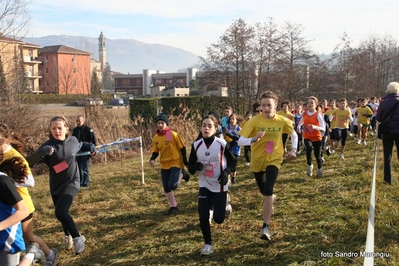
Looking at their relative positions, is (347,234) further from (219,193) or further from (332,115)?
(332,115)

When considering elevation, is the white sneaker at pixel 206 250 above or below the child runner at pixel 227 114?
below

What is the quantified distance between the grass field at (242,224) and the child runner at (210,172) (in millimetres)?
472

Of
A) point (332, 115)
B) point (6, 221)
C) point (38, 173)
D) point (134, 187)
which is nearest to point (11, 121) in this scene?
point (38, 173)

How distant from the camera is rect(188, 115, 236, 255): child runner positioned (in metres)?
4.93

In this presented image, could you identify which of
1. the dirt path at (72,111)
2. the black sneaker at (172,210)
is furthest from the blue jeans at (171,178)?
the dirt path at (72,111)

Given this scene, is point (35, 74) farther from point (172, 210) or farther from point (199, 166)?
point (199, 166)

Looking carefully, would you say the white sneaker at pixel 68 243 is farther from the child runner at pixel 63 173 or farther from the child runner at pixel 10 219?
the child runner at pixel 10 219

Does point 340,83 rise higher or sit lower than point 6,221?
higher

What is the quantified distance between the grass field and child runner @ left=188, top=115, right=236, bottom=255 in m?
Result: 0.47

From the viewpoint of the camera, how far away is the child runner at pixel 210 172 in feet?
16.2

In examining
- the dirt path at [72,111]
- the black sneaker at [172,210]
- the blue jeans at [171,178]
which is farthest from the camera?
the dirt path at [72,111]

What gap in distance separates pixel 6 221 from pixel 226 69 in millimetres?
20413

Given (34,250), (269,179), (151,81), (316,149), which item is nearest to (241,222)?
(269,179)

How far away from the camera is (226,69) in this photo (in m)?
22.8
